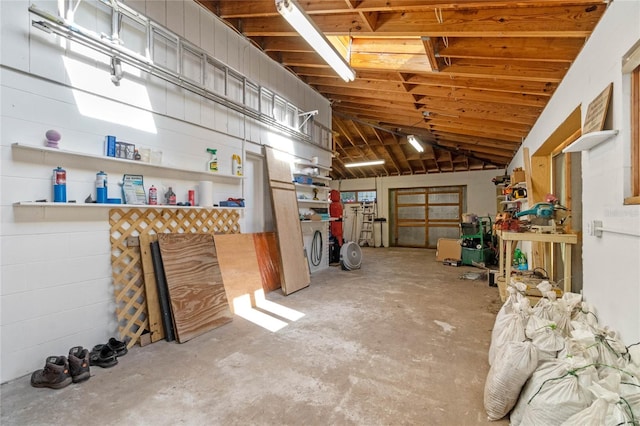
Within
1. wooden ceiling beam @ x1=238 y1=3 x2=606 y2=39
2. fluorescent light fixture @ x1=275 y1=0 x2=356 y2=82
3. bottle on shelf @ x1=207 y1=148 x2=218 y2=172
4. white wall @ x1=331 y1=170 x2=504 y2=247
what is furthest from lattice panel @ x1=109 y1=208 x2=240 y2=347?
white wall @ x1=331 y1=170 x2=504 y2=247

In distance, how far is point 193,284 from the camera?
3.12 metres

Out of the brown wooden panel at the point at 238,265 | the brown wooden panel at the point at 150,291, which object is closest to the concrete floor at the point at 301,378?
the brown wooden panel at the point at 150,291

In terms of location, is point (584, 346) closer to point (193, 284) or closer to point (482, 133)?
point (193, 284)

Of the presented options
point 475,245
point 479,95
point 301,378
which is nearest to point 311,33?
point 479,95

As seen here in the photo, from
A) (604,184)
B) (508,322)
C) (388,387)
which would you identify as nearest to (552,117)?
(604,184)

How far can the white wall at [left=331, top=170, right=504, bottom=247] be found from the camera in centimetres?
941

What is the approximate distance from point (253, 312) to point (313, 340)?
3.86 ft

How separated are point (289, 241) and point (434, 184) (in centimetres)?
726

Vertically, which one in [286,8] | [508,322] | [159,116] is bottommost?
[508,322]

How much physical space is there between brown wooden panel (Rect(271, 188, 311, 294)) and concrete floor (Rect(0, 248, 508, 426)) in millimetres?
1007

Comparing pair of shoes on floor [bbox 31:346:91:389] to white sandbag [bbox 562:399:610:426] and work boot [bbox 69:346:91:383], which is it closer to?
work boot [bbox 69:346:91:383]

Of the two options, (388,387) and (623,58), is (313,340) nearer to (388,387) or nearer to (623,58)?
(388,387)

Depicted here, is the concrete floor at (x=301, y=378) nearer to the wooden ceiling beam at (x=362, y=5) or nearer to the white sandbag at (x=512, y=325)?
the white sandbag at (x=512, y=325)

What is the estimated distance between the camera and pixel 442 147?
28.5 feet
